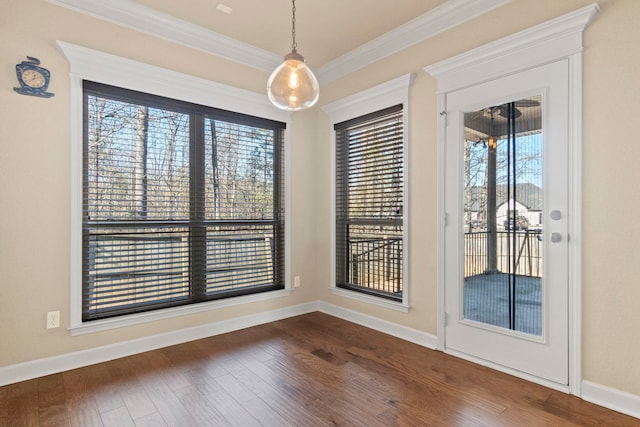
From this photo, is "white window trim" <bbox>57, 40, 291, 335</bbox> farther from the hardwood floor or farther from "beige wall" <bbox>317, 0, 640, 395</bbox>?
"beige wall" <bbox>317, 0, 640, 395</bbox>

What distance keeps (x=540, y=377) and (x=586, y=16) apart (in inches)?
96.2

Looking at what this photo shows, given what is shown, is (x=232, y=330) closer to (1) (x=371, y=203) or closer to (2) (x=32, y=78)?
(1) (x=371, y=203)

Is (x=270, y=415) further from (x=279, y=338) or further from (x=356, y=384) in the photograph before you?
(x=279, y=338)

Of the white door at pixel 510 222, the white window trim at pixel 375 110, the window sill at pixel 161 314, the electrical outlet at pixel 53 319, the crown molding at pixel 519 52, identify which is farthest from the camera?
the white window trim at pixel 375 110

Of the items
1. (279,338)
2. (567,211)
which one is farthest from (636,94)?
(279,338)

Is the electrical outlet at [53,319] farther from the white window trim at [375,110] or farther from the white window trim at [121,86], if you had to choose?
the white window trim at [375,110]

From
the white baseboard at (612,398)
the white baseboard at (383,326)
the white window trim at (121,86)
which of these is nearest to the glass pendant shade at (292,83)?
A: the white window trim at (121,86)

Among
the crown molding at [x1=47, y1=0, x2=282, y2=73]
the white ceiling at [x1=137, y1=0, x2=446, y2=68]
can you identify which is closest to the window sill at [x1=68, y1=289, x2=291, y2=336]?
the crown molding at [x1=47, y1=0, x2=282, y2=73]

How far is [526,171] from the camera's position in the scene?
2543mm

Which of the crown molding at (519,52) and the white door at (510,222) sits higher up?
the crown molding at (519,52)

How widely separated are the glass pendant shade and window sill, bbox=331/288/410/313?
2207 mm

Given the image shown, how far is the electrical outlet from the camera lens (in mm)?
2615

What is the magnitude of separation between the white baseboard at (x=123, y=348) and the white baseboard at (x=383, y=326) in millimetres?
494

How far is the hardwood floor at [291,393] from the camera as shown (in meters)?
2.03
